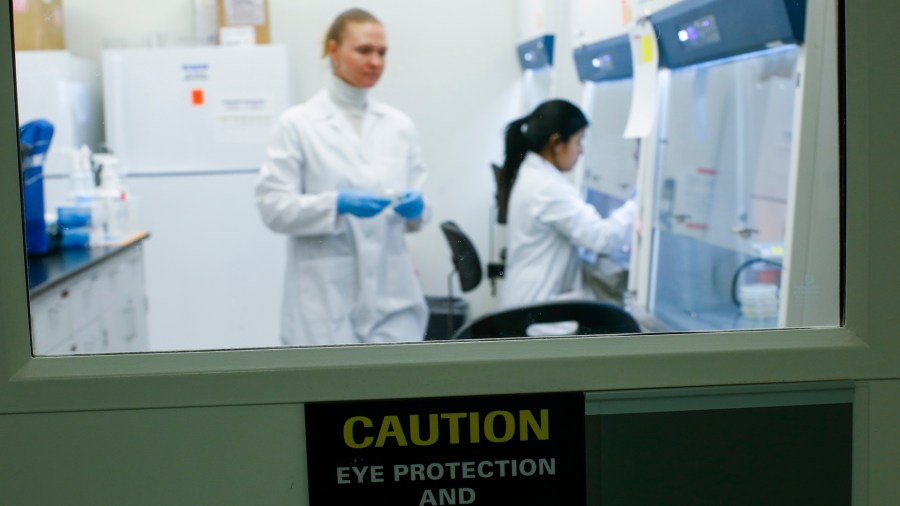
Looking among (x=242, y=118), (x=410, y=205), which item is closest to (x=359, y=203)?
(x=410, y=205)

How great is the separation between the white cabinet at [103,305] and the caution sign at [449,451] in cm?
201

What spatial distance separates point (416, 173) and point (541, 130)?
0.45 metres

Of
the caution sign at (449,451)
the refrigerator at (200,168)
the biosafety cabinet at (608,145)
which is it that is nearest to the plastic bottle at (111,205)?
the refrigerator at (200,168)

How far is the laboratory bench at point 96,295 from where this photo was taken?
113 inches

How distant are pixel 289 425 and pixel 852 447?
1.54ft

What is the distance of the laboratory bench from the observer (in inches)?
113

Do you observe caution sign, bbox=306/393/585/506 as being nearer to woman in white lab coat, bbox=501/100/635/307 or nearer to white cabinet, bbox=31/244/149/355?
white cabinet, bbox=31/244/149/355

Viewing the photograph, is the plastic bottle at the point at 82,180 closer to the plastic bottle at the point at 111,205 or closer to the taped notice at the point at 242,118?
the plastic bottle at the point at 111,205

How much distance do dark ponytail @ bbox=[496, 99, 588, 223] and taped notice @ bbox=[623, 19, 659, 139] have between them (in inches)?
16.1

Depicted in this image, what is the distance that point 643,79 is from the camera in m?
2.78

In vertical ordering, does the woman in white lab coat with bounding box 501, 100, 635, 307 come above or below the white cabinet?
above

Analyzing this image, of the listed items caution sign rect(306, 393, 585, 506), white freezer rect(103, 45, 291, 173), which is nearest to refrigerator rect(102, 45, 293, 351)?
white freezer rect(103, 45, 291, 173)

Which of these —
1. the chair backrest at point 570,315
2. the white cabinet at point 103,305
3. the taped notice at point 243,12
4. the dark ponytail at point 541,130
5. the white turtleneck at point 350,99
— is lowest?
the white cabinet at point 103,305

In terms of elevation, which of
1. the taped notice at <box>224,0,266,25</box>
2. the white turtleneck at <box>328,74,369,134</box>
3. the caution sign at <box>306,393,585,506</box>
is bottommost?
the caution sign at <box>306,393,585,506</box>
